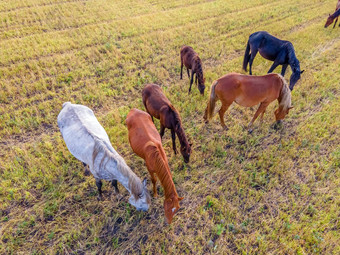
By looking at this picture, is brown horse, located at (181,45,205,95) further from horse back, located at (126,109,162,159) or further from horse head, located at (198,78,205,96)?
horse back, located at (126,109,162,159)

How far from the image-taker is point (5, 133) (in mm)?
6074

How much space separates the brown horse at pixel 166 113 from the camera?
192 inches

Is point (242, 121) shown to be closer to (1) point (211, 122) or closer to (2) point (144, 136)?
(1) point (211, 122)

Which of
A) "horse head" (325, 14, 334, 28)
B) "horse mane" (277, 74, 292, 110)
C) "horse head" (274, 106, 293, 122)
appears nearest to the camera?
"horse mane" (277, 74, 292, 110)

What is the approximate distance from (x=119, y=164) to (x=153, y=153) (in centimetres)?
72

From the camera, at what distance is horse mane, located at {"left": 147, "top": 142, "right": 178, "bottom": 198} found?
396 cm

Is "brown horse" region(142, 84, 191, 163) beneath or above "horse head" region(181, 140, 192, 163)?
above

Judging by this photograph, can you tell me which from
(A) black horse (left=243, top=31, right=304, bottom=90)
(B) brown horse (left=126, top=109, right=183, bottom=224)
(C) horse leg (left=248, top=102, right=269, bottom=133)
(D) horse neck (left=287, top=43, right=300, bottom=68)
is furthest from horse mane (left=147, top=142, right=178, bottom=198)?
(D) horse neck (left=287, top=43, right=300, bottom=68)

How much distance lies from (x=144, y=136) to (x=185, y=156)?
1269mm

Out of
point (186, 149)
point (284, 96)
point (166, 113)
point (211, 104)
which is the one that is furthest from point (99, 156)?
point (284, 96)

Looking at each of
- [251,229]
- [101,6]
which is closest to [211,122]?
[251,229]

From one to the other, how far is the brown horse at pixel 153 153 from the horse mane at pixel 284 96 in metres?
4.04

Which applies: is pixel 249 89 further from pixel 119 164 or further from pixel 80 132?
pixel 80 132

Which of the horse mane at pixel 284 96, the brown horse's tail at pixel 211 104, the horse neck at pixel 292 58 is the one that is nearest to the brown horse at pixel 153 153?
the brown horse's tail at pixel 211 104
